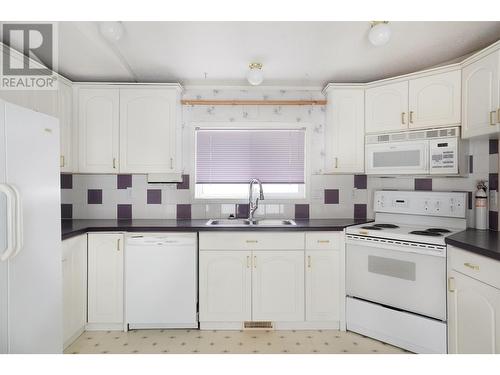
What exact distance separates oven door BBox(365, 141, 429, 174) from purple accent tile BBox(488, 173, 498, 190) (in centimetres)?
49

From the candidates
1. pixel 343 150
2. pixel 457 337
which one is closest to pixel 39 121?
pixel 343 150

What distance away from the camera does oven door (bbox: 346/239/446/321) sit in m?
1.99

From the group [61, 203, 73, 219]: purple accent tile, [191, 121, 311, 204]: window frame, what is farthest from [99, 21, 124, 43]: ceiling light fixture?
[61, 203, 73, 219]: purple accent tile

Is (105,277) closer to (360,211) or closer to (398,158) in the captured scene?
(360,211)

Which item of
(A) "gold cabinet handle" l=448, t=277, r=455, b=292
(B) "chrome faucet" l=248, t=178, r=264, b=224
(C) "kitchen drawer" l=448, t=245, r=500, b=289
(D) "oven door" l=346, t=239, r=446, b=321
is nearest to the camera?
(C) "kitchen drawer" l=448, t=245, r=500, b=289

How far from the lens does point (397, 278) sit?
7.07 ft

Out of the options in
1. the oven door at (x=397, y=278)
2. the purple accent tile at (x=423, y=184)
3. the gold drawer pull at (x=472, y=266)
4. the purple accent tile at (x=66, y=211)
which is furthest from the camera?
the purple accent tile at (x=66, y=211)

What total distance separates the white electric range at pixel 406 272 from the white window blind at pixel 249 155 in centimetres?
93

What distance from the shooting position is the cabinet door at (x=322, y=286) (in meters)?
2.42

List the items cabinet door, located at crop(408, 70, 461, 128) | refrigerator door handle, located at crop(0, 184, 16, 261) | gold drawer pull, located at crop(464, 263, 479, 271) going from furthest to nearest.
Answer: cabinet door, located at crop(408, 70, 461, 128) → gold drawer pull, located at crop(464, 263, 479, 271) → refrigerator door handle, located at crop(0, 184, 16, 261)

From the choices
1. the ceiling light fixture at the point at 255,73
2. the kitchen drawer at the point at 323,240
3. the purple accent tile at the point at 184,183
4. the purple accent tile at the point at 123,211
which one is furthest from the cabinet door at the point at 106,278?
the ceiling light fixture at the point at 255,73

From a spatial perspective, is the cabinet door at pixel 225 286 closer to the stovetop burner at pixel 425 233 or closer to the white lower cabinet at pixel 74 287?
the white lower cabinet at pixel 74 287

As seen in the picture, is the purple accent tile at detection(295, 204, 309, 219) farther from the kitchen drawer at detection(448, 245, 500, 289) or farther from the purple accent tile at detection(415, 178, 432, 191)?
the kitchen drawer at detection(448, 245, 500, 289)
